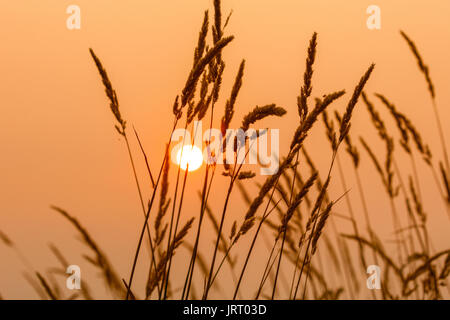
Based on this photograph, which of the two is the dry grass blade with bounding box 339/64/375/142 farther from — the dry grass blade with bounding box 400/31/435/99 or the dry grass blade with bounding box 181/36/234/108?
the dry grass blade with bounding box 400/31/435/99

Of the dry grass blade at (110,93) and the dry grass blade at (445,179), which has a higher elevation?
the dry grass blade at (110,93)

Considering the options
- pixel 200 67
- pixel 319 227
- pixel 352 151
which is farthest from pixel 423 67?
pixel 200 67

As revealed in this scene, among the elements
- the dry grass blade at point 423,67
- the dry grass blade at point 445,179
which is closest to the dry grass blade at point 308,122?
the dry grass blade at point 445,179

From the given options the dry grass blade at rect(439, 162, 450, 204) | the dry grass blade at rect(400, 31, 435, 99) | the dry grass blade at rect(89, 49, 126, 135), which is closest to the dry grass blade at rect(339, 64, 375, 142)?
the dry grass blade at rect(89, 49, 126, 135)

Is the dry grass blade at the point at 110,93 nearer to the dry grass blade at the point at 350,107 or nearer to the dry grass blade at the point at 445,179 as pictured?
the dry grass blade at the point at 350,107

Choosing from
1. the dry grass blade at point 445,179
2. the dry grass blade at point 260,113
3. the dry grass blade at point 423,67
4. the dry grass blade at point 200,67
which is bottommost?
the dry grass blade at point 445,179

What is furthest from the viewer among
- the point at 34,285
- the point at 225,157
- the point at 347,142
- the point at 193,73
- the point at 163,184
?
the point at 347,142

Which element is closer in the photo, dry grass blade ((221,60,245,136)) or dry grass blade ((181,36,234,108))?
dry grass blade ((181,36,234,108))

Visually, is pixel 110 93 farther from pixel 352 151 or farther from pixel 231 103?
pixel 352 151

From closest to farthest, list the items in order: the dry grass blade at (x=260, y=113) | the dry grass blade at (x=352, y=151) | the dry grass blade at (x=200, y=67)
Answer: the dry grass blade at (x=200, y=67)
the dry grass blade at (x=260, y=113)
the dry grass blade at (x=352, y=151)
